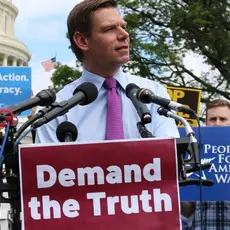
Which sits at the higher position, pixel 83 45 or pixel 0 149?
pixel 83 45

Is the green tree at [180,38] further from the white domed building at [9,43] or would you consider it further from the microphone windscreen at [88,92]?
the white domed building at [9,43]

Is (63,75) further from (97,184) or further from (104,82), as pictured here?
(97,184)

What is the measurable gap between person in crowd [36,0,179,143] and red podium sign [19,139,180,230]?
0.41m

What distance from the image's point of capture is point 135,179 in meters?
2.61

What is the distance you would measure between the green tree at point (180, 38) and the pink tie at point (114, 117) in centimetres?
1491

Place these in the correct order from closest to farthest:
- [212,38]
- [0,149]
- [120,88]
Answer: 1. [0,149]
2. [120,88]
3. [212,38]

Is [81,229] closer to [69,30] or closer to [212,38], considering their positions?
[69,30]

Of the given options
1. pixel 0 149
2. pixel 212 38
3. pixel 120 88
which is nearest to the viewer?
pixel 0 149

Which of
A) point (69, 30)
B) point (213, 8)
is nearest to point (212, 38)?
point (213, 8)

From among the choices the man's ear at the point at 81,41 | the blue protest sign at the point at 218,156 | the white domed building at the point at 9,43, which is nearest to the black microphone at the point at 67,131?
the man's ear at the point at 81,41

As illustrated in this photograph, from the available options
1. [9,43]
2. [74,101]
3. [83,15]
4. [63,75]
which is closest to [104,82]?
[83,15]

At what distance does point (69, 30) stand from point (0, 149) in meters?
1.02

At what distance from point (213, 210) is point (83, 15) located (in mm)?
2236

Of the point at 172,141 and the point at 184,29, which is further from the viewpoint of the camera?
the point at 184,29
